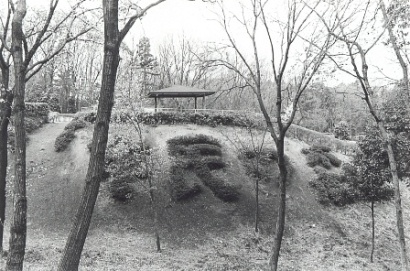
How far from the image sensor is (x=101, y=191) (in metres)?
17.3

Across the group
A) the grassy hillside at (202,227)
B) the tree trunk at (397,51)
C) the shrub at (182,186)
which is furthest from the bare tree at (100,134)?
the shrub at (182,186)

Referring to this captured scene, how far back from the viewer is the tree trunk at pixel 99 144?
488 centimetres

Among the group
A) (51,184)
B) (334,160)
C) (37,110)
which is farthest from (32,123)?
(334,160)

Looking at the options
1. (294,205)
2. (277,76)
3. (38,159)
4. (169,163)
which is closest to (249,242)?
(294,205)

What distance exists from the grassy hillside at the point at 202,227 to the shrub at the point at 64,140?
47 cm

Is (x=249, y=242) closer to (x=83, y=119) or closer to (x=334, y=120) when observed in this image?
(x=83, y=119)

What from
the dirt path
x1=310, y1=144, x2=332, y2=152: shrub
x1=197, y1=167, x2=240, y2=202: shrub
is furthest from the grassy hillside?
x1=310, y1=144, x2=332, y2=152: shrub

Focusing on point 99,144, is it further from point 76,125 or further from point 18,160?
point 76,125

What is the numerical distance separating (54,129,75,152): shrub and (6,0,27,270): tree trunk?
1495 centimetres

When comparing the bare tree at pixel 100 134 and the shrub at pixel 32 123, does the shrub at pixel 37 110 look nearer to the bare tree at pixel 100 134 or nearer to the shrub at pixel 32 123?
the shrub at pixel 32 123

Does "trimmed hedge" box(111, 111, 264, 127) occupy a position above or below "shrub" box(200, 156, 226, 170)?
above

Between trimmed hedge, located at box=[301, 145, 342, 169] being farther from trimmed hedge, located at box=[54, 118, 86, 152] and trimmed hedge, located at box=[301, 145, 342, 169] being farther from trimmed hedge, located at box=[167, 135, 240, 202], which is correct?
trimmed hedge, located at box=[54, 118, 86, 152]

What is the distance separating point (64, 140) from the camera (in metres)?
21.1

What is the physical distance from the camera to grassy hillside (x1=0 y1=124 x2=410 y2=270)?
1332 centimetres
